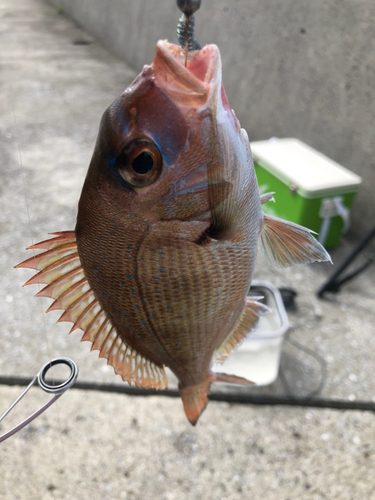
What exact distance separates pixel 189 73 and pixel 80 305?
478 millimetres

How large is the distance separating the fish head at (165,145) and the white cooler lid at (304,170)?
197cm

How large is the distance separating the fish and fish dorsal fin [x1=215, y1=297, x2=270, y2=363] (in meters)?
0.14

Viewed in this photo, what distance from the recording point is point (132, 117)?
0.57m

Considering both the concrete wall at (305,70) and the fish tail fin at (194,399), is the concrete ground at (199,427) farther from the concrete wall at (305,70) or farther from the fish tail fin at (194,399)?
the concrete wall at (305,70)

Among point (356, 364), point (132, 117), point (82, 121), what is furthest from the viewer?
point (82, 121)

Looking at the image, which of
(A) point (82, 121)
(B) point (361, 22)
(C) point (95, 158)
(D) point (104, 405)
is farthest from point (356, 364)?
(A) point (82, 121)

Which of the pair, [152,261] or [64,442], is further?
[64,442]

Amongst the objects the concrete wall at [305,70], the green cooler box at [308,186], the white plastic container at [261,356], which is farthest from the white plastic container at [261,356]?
the concrete wall at [305,70]

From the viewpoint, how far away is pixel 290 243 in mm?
827

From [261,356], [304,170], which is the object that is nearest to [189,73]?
[261,356]

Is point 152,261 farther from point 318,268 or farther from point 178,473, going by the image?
point 318,268

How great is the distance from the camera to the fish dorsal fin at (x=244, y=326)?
96 cm

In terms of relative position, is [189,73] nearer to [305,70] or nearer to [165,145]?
[165,145]

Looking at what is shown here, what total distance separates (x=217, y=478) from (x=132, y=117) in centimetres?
156
